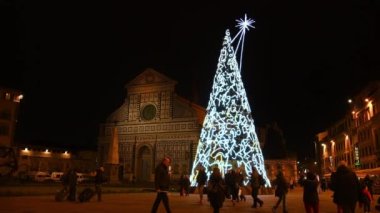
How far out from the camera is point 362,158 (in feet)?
151

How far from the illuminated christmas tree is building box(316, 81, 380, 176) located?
1251 centimetres

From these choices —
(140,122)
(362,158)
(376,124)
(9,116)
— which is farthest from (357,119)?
(9,116)

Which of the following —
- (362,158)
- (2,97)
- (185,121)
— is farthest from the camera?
(185,121)

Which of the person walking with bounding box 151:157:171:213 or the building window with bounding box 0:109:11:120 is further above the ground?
the building window with bounding box 0:109:11:120

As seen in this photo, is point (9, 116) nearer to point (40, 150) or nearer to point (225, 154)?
point (40, 150)

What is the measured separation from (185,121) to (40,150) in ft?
79.7

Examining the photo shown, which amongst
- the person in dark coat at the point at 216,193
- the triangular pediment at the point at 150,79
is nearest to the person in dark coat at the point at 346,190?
the person in dark coat at the point at 216,193

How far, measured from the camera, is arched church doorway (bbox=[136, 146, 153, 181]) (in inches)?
2173

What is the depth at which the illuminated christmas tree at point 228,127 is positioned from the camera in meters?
23.7

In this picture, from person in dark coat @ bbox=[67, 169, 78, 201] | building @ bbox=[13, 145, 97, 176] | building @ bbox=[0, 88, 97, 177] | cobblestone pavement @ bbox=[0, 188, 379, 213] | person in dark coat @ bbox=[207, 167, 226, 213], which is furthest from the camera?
building @ bbox=[13, 145, 97, 176]

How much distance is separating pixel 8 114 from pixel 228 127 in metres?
37.0

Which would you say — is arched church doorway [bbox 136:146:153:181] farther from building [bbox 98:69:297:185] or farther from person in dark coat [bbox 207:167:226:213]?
person in dark coat [bbox 207:167:226:213]

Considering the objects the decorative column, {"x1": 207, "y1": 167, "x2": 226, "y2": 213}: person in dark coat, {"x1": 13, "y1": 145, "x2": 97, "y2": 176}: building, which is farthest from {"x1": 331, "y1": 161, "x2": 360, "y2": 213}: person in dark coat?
{"x1": 13, "y1": 145, "x2": 97, "y2": 176}: building

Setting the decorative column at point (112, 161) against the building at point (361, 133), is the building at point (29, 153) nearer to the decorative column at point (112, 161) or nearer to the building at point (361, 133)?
the decorative column at point (112, 161)
